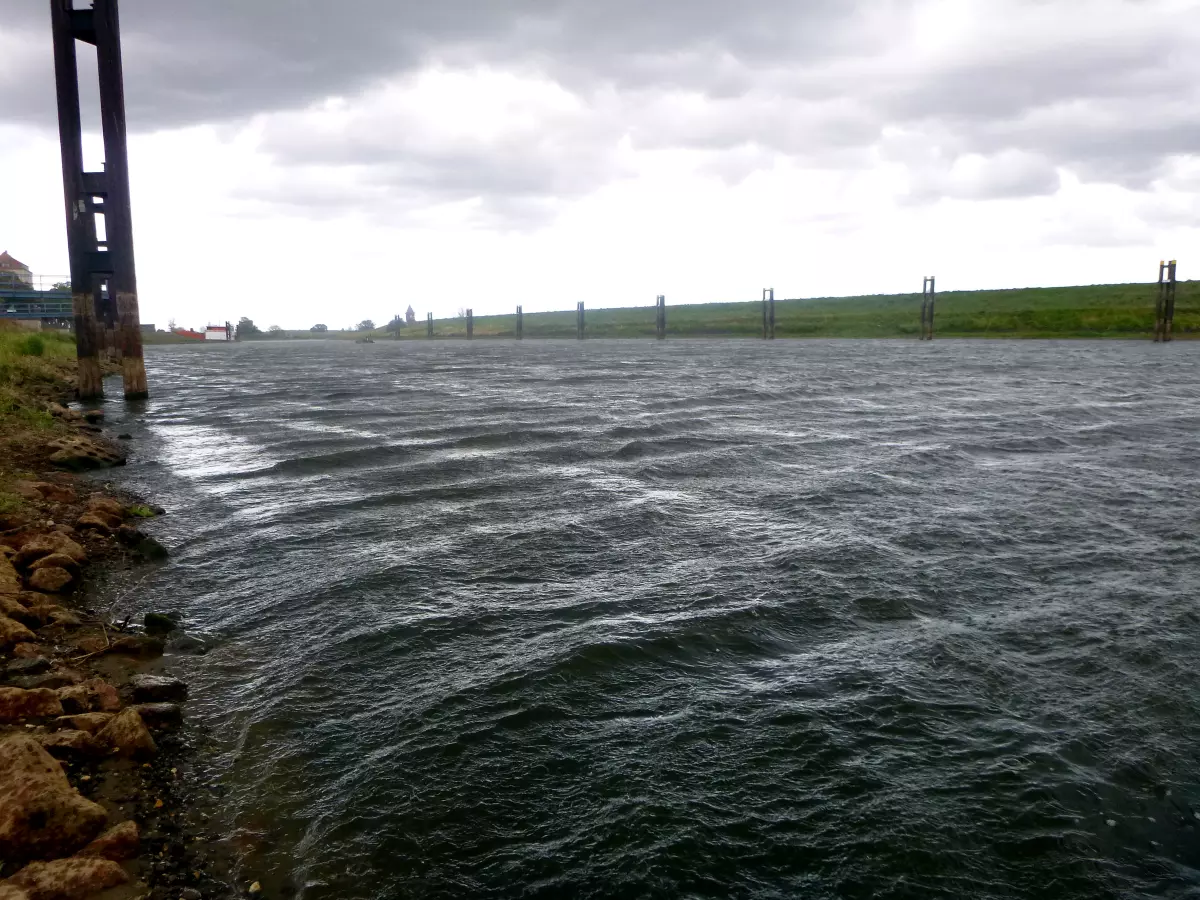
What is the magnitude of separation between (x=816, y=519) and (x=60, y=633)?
347 inches

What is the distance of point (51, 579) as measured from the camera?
26.3ft

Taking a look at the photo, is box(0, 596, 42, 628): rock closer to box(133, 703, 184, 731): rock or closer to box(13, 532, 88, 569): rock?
box(13, 532, 88, 569): rock

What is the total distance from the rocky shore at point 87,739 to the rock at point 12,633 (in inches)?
0.4

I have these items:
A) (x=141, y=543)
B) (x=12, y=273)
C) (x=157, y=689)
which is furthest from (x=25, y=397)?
(x=12, y=273)

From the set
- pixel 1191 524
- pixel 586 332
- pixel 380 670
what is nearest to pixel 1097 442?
pixel 1191 524

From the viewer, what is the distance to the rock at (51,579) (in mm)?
7930

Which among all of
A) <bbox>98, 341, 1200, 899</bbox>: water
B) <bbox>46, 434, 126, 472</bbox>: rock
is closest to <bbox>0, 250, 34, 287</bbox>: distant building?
<bbox>46, 434, 126, 472</bbox>: rock

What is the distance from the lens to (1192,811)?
4785 millimetres

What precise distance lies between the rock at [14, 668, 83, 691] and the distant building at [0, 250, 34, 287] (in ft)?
247

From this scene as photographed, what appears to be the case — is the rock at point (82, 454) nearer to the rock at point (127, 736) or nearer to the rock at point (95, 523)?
the rock at point (95, 523)

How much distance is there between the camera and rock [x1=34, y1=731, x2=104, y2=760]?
485 centimetres

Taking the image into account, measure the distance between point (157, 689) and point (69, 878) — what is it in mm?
2372

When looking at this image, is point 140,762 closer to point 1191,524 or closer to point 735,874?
point 735,874

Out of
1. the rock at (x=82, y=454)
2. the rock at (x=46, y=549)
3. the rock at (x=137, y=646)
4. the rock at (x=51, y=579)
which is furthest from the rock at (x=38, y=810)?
the rock at (x=82, y=454)
